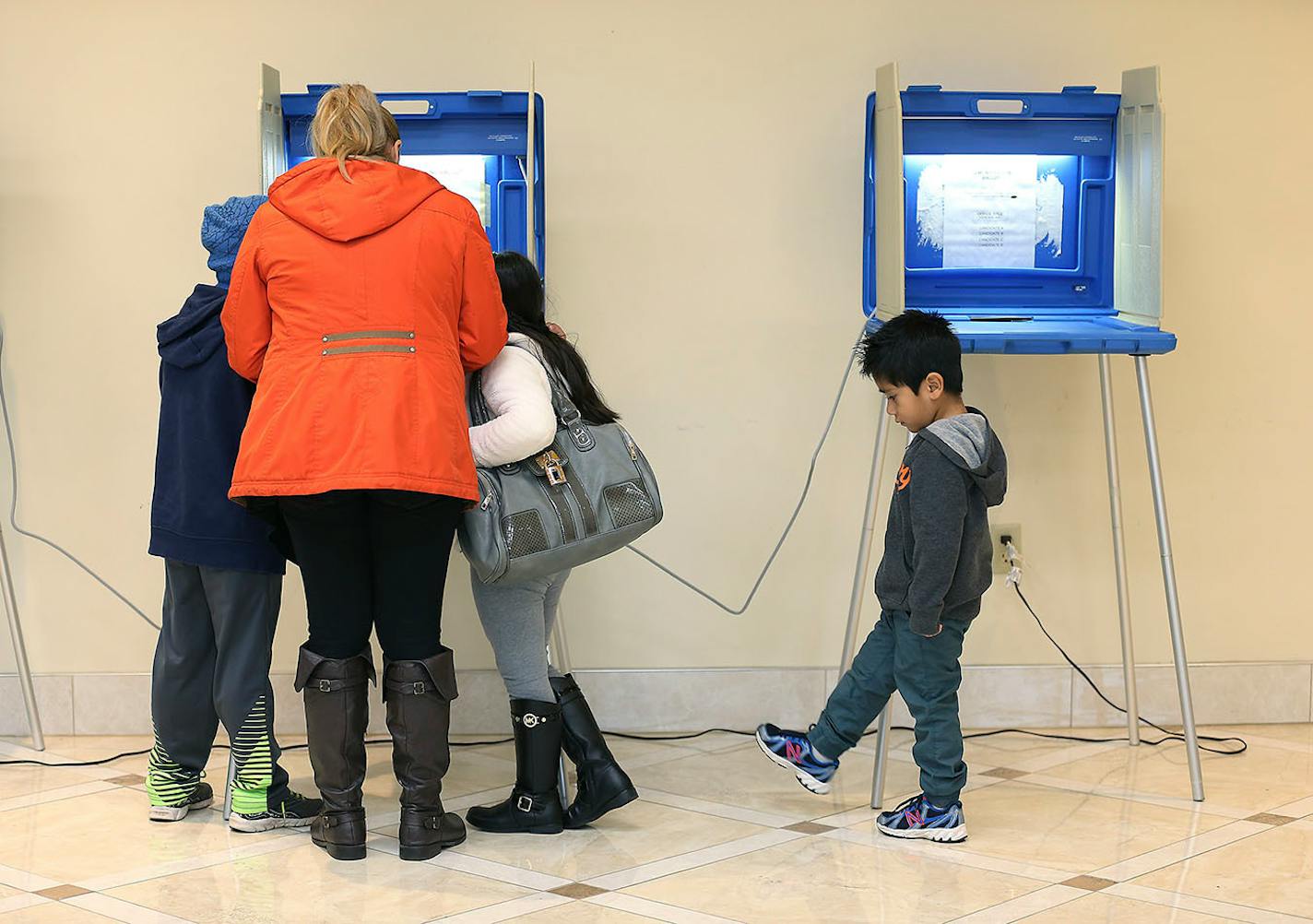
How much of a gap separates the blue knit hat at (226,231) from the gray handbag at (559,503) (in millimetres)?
484

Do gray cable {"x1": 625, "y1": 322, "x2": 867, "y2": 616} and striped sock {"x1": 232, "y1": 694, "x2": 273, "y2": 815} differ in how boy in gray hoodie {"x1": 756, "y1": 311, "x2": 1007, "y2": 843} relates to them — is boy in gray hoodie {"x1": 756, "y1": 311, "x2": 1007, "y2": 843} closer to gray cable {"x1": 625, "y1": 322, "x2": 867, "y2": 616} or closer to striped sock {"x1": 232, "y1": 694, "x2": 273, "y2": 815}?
gray cable {"x1": 625, "y1": 322, "x2": 867, "y2": 616}

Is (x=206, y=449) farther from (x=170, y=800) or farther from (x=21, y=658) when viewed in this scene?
(x=21, y=658)

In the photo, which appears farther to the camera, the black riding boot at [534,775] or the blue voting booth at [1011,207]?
the blue voting booth at [1011,207]

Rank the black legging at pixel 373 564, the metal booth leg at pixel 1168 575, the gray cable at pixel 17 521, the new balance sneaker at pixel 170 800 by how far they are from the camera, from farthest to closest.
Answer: the gray cable at pixel 17 521 < the metal booth leg at pixel 1168 575 < the new balance sneaker at pixel 170 800 < the black legging at pixel 373 564

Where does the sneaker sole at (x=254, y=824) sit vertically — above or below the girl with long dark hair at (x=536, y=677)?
below

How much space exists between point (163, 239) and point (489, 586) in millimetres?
1356

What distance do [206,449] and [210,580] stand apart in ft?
0.76

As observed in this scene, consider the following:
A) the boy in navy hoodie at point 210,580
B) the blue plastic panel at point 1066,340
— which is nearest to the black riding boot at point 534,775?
the boy in navy hoodie at point 210,580

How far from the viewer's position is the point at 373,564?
2.33m

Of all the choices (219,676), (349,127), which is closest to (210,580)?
(219,676)

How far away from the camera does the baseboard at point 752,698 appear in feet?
10.8

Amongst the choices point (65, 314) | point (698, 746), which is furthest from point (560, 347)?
point (65, 314)

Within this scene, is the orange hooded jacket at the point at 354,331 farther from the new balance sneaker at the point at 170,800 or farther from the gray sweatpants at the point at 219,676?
the new balance sneaker at the point at 170,800

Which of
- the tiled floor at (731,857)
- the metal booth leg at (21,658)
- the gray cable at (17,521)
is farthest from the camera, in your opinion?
the gray cable at (17,521)
